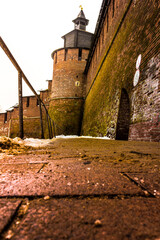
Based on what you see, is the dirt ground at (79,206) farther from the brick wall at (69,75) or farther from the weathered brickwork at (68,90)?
the brick wall at (69,75)

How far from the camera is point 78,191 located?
1.85ft

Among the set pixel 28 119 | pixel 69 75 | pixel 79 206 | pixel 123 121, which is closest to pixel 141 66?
pixel 123 121

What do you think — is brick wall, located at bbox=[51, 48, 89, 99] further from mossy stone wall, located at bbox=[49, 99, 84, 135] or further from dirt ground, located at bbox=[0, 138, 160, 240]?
dirt ground, located at bbox=[0, 138, 160, 240]

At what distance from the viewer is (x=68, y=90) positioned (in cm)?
1557

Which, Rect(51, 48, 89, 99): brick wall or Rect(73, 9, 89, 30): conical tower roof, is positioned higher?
Rect(73, 9, 89, 30): conical tower roof

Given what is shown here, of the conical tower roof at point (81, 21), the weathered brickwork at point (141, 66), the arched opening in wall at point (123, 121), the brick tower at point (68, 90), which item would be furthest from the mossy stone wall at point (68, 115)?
the conical tower roof at point (81, 21)

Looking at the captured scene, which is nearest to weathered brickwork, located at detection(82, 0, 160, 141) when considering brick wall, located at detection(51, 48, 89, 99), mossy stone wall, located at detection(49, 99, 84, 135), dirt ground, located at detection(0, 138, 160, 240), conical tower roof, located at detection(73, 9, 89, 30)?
dirt ground, located at detection(0, 138, 160, 240)

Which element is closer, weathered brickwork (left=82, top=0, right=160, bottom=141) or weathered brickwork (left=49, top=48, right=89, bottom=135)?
weathered brickwork (left=82, top=0, right=160, bottom=141)

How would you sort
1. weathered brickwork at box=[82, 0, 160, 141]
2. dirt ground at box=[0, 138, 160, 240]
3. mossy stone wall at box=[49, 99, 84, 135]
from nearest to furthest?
1. dirt ground at box=[0, 138, 160, 240]
2. weathered brickwork at box=[82, 0, 160, 141]
3. mossy stone wall at box=[49, 99, 84, 135]

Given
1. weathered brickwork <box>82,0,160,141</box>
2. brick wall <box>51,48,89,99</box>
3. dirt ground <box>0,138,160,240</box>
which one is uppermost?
brick wall <box>51,48,89,99</box>

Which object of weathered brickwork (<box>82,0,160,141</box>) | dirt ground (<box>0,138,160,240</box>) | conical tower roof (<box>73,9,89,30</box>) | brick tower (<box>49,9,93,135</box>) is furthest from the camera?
conical tower roof (<box>73,9,89,30</box>)

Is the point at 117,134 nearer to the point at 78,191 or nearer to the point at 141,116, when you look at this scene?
the point at 141,116

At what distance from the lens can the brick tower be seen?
14.8 m

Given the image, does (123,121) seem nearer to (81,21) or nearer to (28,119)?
(28,119)
